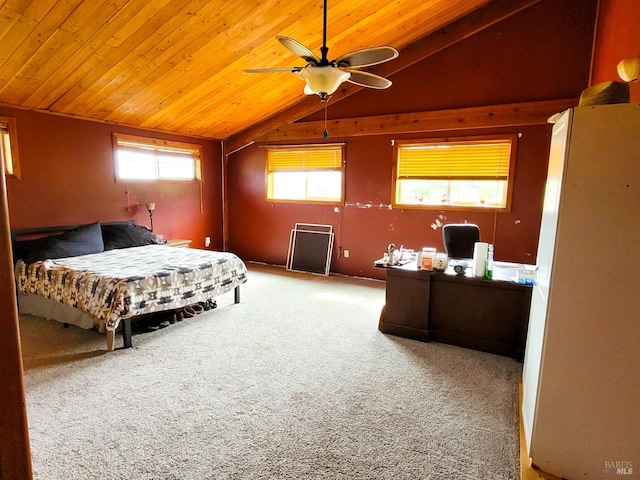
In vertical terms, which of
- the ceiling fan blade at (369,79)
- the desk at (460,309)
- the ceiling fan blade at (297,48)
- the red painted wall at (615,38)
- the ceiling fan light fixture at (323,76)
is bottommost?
the desk at (460,309)

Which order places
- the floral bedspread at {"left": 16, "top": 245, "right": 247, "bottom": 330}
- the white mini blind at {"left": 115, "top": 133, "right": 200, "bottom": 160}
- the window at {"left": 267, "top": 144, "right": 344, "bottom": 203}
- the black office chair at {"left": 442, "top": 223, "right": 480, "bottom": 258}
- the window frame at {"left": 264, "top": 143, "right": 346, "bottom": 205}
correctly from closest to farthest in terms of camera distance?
1. the floral bedspread at {"left": 16, "top": 245, "right": 247, "bottom": 330}
2. the black office chair at {"left": 442, "top": 223, "right": 480, "bottom": 258}
3. the white mini blind at {"left": 115, "top": 133, "right": 200, "bottom": 160}
4. the window frame at {"left": 264, "top": 143, "right": 346, "bottom": 205}
5. the window at {"left": 267, "top": 144, "right": 344, "bottom": 203}

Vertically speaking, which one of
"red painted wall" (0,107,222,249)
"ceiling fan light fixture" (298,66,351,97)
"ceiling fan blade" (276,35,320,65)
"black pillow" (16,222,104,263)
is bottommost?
"black pillow" (16,222,104,263)

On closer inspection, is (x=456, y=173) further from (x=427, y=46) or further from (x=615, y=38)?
(x=615, y=38)

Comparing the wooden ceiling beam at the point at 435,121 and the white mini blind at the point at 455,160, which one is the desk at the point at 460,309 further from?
the wooden ceiling beam at the point at 435,121

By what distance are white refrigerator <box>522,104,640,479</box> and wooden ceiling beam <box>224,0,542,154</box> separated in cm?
354

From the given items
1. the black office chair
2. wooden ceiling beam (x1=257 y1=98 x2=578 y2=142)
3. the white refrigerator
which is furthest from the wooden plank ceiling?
the white refrigerator

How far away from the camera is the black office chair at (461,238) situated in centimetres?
398

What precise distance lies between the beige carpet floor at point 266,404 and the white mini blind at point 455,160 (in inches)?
101

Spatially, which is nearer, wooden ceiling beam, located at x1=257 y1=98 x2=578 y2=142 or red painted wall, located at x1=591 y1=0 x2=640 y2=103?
red painted wall, located at x1=591 y1=0 x2=640 y2=103

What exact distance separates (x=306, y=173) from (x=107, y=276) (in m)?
3.69

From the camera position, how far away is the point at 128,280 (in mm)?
3154

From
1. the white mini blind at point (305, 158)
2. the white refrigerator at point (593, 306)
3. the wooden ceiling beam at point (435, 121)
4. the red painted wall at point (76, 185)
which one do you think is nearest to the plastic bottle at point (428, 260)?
the white refrigerator at point (593, 306)

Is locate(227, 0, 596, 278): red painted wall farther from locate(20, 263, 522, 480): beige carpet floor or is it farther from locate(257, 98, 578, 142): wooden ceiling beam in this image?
locate(20, 263, 522, 480): beige carpet floor

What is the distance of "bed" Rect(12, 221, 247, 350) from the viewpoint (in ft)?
10.3
